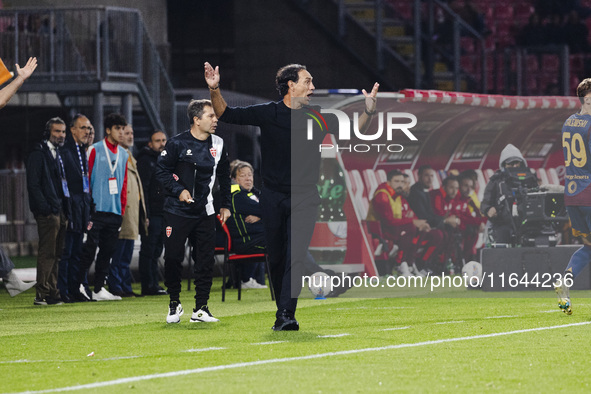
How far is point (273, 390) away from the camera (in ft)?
20.3

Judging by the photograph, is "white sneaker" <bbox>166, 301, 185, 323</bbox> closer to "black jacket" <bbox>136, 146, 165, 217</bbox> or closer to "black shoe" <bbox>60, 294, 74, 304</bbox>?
"black shoe" <bbox>60, 294, 74, 304</bbox>

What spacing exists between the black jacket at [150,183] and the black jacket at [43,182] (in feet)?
5.21

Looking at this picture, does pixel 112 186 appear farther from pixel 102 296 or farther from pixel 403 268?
pixel 403 268

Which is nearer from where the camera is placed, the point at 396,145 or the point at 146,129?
the point at 396,145

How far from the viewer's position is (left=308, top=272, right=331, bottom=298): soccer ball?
12766 millimetres

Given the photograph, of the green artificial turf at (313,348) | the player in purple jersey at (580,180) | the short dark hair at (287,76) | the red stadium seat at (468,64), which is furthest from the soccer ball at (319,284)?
the red stadium seat at (468,64)

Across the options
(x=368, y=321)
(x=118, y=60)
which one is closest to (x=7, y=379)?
(x=368, y=321)

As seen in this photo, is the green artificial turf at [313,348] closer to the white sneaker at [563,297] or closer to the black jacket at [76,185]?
the white sneaker at [563,297]

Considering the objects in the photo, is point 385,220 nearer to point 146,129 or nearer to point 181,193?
point 181,193

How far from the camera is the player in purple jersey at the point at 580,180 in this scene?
34.5 feet

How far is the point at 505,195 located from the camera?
14031 millimetres

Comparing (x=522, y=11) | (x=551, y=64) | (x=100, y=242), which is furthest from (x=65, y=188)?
(x=522, y=11)

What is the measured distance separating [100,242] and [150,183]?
1.13m

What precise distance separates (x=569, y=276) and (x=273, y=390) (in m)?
5.09
